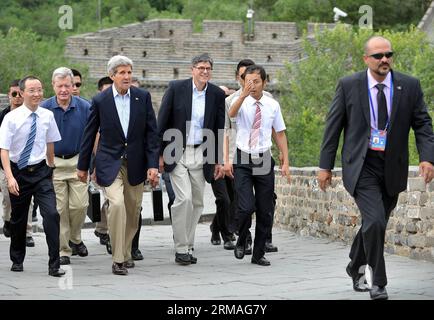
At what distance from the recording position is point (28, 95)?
46.6ft

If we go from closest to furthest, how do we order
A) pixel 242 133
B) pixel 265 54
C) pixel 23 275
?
pixel 23 275
pixel 242 133
pixel 265 54

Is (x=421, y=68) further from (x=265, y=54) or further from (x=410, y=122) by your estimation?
(x=410, y=122)

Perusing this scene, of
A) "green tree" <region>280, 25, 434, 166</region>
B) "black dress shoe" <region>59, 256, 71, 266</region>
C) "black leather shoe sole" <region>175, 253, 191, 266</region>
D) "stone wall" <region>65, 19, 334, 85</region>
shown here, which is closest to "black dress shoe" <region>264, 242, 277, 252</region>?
"black leather shoe sole" <region>175, 253, 191, 266</region>

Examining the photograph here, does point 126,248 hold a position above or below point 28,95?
below

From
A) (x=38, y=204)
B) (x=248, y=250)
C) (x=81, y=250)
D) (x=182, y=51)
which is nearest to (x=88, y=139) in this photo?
(x=38, y=204)

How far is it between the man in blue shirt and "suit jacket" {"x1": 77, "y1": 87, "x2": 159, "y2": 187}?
3.47 ft

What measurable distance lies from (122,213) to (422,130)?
3050 millimetres

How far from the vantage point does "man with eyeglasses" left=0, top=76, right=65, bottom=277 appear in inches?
548

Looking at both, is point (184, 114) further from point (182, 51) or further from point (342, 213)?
point (182, 51)

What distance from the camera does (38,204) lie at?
1403 cm

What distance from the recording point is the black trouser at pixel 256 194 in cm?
1477

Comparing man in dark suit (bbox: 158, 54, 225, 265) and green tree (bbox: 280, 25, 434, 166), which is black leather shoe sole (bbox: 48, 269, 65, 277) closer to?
man in dark suit (bbox: 158, 54, 225, 265)

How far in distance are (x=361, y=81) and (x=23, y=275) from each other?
3.61m
